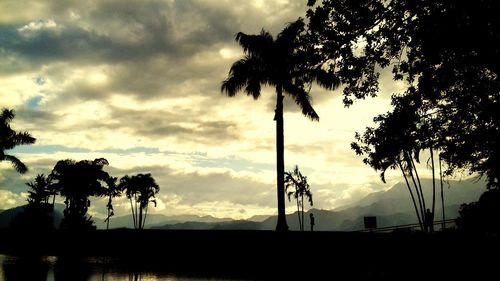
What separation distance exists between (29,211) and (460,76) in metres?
51.7

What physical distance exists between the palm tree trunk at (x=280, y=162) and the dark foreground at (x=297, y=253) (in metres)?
3.64

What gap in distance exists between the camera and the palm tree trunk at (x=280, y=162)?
22.7 meters

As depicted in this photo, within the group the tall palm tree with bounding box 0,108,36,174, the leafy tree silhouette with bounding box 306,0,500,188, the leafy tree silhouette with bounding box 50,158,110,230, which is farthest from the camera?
the leafy tree silhouette with bounding box 50,158,110,230

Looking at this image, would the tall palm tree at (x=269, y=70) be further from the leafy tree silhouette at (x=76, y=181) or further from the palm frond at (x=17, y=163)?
the leafy tree silhouette at (x=76, y=181)

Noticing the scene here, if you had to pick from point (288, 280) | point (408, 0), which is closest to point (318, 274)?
point (288, 280)

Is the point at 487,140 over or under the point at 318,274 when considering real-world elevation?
over

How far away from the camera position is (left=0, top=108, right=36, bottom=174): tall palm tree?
132 ft

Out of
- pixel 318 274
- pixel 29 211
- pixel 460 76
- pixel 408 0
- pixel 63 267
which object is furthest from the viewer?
pixel 29 211

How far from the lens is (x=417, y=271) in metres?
14.8

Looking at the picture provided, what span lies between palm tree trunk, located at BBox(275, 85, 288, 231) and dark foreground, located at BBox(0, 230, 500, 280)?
11.9 feet

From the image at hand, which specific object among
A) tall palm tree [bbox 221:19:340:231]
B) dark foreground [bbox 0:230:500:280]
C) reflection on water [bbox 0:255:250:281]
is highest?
tall palm tree [bbox 221:19:340:231]

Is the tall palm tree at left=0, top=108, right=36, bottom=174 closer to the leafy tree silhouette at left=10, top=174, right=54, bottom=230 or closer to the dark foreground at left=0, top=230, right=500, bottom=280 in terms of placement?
the leafy tree silhouette at left=10, top=174, right=54, bottom=230

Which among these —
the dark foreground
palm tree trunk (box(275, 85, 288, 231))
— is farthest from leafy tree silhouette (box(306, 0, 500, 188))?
palm tree trunk (box(275, 85, 288, 231))

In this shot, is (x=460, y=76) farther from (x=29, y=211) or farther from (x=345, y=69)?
(x=29, y=211)
